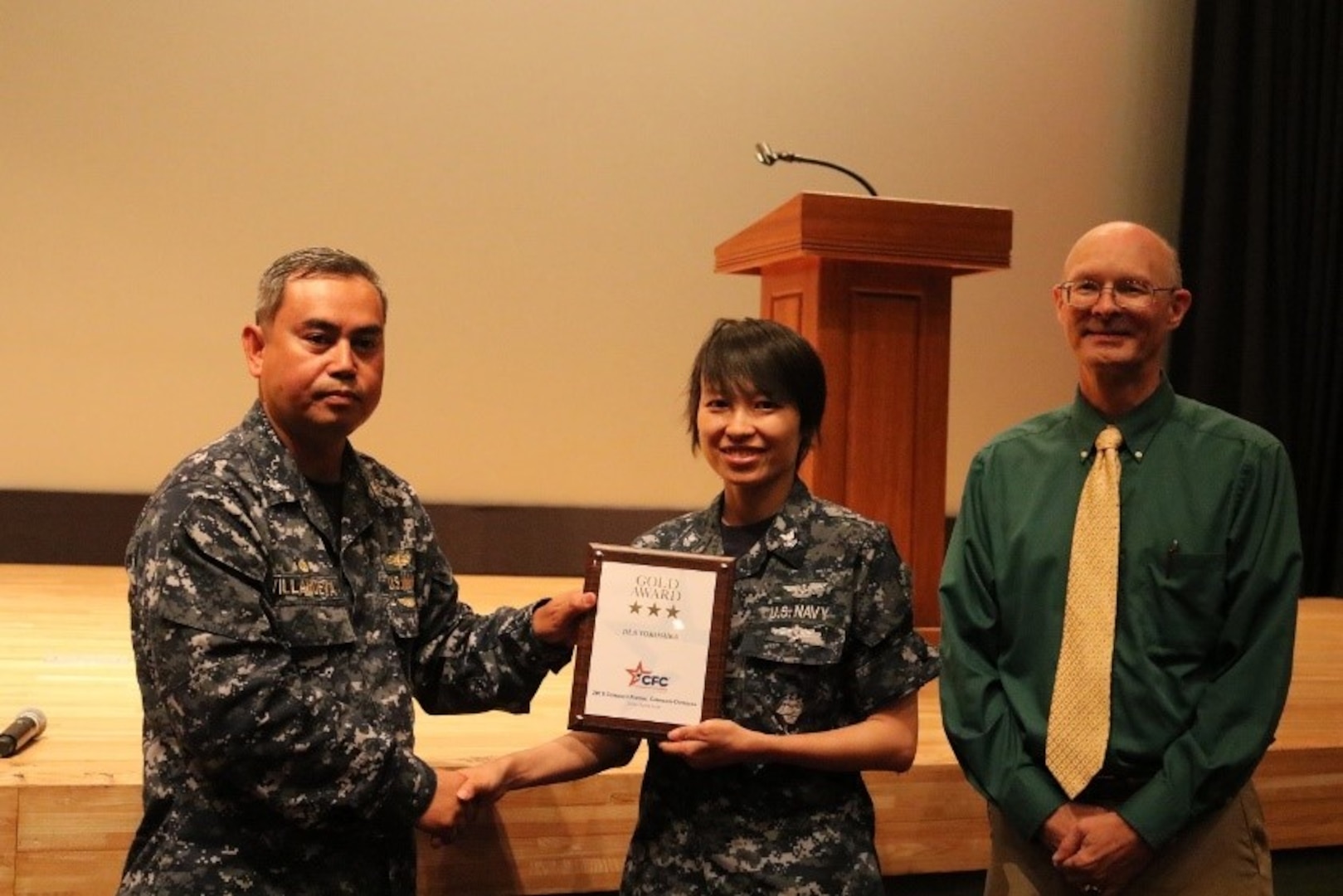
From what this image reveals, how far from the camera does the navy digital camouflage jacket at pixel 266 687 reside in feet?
6.45

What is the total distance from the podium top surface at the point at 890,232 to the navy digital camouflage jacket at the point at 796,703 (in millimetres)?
1893

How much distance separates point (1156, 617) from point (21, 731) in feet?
7.07

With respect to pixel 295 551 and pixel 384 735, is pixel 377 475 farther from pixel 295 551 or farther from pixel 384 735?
pixel 384 735

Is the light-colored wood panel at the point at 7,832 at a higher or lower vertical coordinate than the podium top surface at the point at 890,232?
lower

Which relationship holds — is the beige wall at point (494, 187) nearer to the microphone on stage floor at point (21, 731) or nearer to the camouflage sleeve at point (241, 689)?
the microphone on stage floor at point (21, 731)

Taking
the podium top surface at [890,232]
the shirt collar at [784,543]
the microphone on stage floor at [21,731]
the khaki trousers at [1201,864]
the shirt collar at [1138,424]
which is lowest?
the microphone on stage floor at [21,731]

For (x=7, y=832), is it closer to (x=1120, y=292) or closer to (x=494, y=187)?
(x=1120, y=292)

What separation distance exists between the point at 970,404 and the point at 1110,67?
168 cm

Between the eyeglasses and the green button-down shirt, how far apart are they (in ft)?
0.54

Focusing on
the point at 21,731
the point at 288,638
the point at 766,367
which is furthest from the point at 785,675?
the point at 21,731

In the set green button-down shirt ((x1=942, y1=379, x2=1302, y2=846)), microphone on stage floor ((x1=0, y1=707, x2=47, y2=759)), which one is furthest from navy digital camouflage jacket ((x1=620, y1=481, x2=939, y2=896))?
microphone on stage floor ((x1=0, y1=707, x2=47, y2=759))

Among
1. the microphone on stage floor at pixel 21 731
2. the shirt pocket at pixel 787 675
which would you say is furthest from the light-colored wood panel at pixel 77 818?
the shirt pocket at pixel 787 675

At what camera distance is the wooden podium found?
407cm

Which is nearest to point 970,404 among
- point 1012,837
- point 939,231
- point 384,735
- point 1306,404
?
point 1306,404
